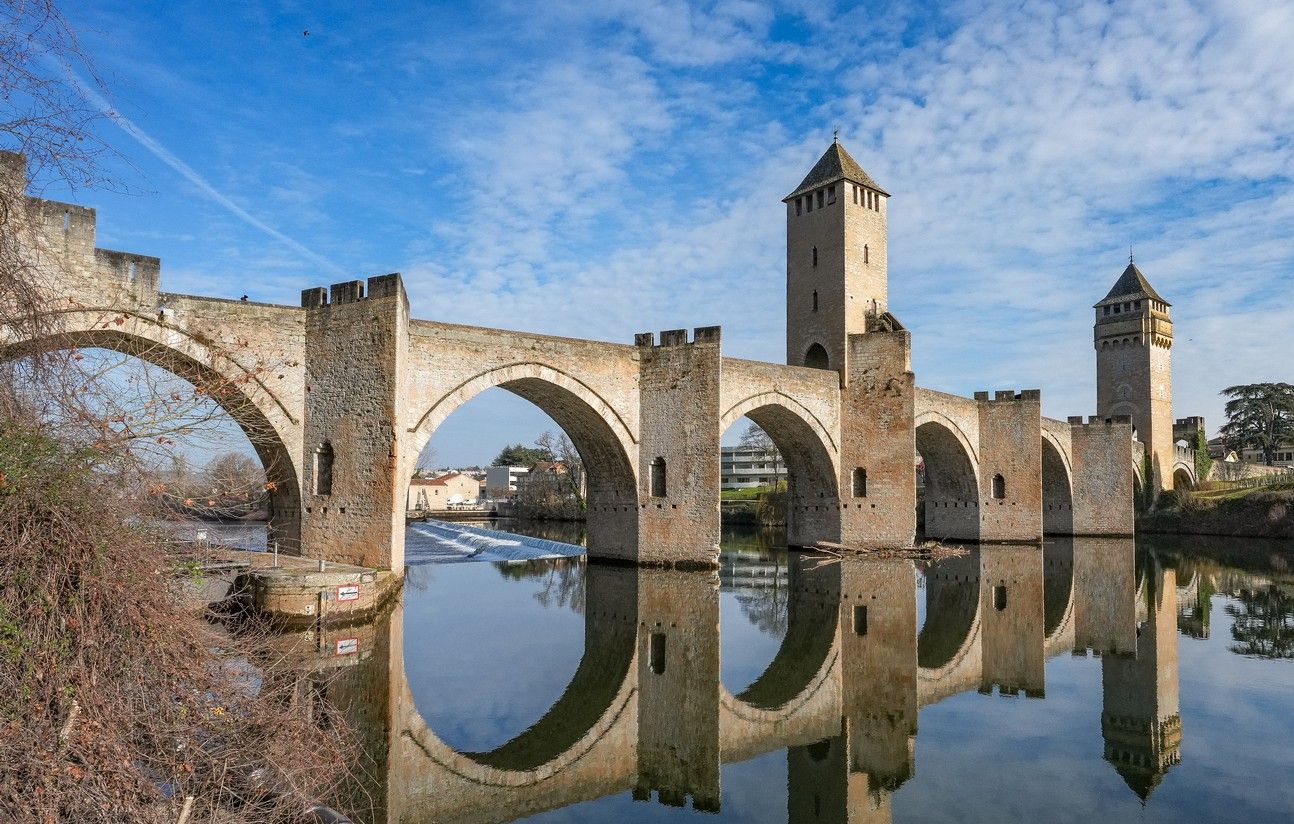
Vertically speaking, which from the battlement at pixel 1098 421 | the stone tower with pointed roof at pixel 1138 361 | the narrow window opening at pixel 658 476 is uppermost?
the stone tower with pointed roof at pixel 1138 361

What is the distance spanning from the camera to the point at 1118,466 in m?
35.2

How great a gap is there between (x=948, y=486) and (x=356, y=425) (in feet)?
75.3

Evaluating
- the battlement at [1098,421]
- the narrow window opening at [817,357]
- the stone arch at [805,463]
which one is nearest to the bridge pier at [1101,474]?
the battlement at [1098,421]

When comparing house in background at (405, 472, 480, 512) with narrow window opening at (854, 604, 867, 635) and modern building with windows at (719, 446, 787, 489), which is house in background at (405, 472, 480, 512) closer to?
modern building with windows at (719, 446, 787, 489)

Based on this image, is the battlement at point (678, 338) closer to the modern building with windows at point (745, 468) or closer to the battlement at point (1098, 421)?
the battlement at point (1098, 421)

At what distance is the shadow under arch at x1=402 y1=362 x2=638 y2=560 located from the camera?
1727 centimetres

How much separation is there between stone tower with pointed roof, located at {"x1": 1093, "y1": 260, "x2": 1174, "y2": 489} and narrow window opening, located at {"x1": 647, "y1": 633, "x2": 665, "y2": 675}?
40.6 meters

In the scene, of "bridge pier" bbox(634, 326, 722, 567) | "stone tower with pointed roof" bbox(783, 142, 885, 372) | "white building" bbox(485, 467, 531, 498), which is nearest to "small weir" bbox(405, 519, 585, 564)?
"bridge pier" bbox(634, 326, 722, 567)

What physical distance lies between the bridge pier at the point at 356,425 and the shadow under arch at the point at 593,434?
1.76 metres

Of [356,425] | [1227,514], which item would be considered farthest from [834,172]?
[1227,514]

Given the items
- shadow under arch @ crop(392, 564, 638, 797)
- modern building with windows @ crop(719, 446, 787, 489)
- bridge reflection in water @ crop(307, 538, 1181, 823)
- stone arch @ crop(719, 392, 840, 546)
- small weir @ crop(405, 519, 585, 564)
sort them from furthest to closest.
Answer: modern building with windows @ crop(719, 446, 787, 489), small weir @ crop(405, 519, 585, 564), stone arch @ crop(719, 392, 840, 546), shadow under arch @ crop(392, 564, 638, 797), bridge reflection in water @ crop(307, 538, 1181, 823)

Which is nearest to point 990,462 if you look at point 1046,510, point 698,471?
point 1046,510

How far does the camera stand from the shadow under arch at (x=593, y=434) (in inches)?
680

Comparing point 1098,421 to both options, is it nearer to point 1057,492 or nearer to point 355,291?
point 1057,492
